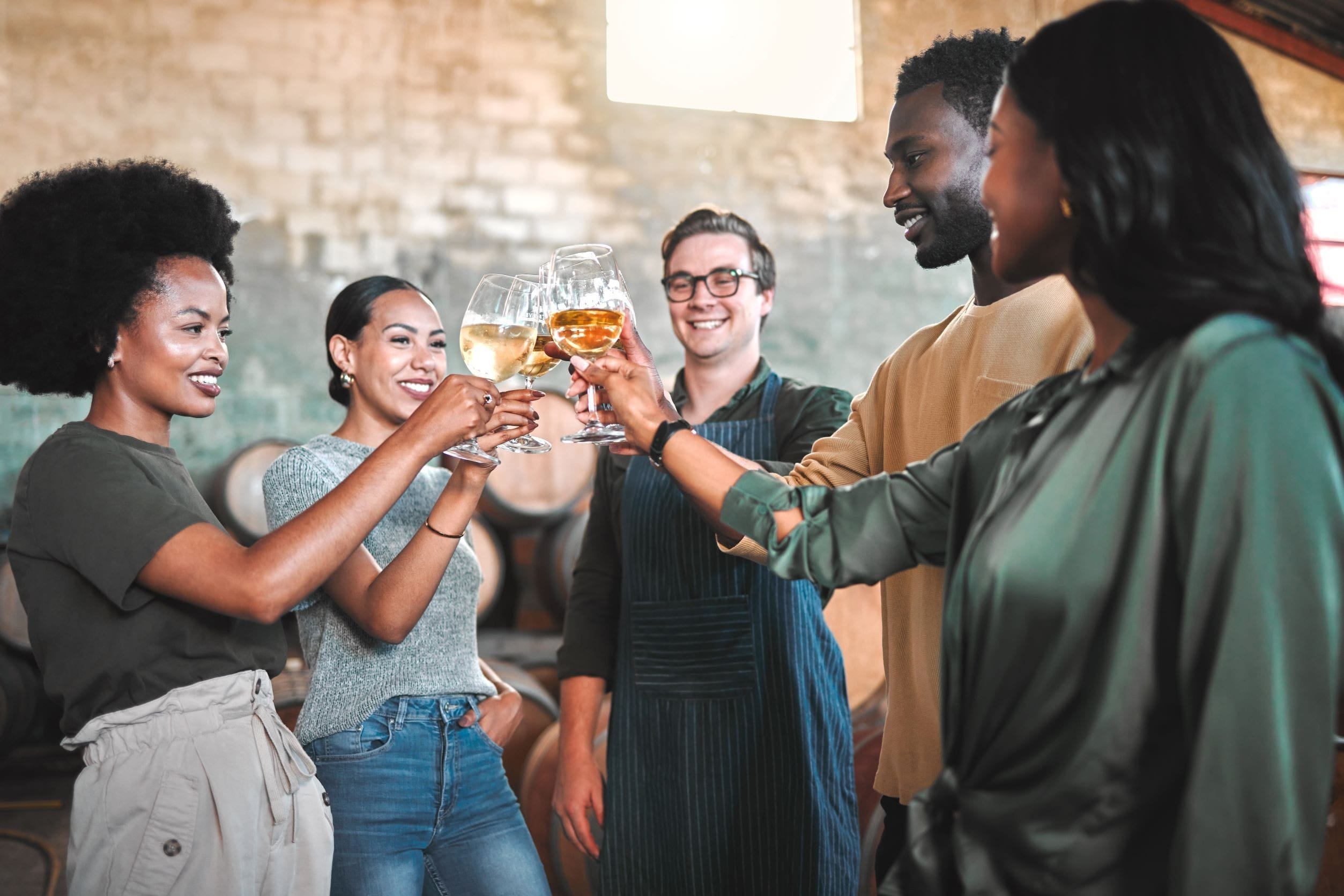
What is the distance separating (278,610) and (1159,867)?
1.15 meters

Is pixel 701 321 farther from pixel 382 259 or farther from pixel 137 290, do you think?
pixel 382 259

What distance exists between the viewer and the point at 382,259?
4.78 m

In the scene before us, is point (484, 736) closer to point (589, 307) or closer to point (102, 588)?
point (102, 588)

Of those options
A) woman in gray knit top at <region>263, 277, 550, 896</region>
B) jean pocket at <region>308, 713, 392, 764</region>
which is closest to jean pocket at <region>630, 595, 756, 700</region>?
woman in gray knit top at <region>263, 277, 550, 896</region>

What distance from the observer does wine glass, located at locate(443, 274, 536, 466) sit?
1.71m

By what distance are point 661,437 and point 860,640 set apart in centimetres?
298

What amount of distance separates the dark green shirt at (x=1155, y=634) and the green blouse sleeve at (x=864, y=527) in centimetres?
18

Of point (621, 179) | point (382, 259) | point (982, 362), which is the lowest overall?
point (982, 362)

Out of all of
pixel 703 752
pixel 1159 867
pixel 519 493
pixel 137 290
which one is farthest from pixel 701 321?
pixel 519 493

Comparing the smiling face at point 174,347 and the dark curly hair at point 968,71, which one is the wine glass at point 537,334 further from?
the dark curly hair at point 968,71

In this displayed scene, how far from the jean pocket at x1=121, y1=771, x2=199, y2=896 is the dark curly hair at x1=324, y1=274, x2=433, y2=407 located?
981mm

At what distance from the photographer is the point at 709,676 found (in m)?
2.14

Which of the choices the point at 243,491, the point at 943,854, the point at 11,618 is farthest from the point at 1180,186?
the point at 11,618

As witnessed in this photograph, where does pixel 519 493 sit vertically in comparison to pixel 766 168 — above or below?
below
